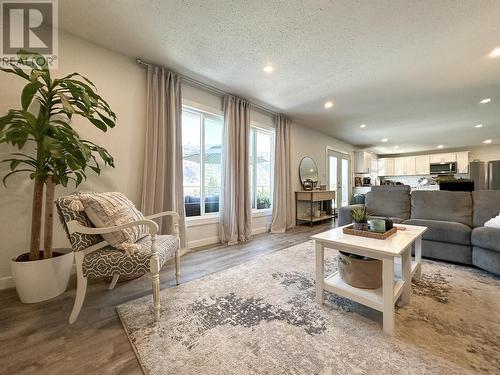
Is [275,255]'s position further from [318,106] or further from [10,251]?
[318,106]

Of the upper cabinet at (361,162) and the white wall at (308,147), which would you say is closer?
the white wall at (308,147)

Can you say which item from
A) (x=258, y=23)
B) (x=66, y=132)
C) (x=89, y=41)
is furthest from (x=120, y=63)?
(x=258, y=23)

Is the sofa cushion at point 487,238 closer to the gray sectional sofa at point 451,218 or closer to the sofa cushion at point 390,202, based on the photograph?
the gray sectional sofa at point 451,218

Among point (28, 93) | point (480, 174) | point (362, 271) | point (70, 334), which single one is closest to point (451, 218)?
point (362, 271)

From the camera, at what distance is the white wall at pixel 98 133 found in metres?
1.81

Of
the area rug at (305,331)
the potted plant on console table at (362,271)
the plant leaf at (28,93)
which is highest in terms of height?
the plant leaf at (28,93)

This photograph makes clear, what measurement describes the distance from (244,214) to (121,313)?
2.22m

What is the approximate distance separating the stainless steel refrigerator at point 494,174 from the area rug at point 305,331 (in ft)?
19.9

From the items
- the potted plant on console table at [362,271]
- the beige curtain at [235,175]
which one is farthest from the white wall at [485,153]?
the potted plant on console table at [362,271]

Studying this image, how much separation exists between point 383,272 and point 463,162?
9.07 metres

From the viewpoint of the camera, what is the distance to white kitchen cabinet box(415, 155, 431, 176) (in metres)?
7.84

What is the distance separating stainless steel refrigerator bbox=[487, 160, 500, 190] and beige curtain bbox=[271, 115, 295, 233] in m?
6.15

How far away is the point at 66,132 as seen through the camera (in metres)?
1.63

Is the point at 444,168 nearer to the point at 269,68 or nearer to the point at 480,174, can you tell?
the point at 480,174
